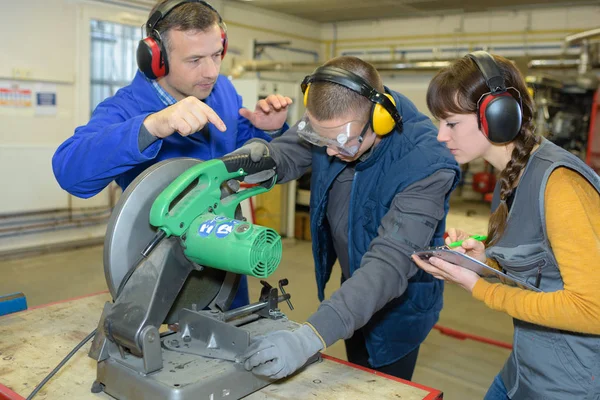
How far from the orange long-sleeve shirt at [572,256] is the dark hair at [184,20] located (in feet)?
3.37

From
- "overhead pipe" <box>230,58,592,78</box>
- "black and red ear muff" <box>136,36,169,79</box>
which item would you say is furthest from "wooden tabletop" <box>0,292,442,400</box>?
"overhead pipe" <box>230,58,592,78</box>

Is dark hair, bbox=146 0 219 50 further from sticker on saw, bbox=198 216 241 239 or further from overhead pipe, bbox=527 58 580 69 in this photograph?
overhead pipe, bbox=527 58 580 69

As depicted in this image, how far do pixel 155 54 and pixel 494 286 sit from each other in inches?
42.9

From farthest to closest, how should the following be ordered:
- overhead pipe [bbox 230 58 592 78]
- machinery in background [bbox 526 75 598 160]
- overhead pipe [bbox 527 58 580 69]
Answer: overhead pipe [bbox 230 58 592 78] < overhead pipe [bbox 527 58 580 69] < machinery in background [bbox 526 75 598 160]

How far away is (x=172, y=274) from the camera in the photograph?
1.14 m

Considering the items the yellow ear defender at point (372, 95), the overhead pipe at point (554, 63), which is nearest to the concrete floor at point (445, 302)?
the yellow ear defender at point (372, 95)

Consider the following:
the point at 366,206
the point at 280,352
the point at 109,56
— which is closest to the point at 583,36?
the point at 109,56

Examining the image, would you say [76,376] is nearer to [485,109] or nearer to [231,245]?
[231,245]

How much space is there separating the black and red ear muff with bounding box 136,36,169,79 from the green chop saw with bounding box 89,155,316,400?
43 cm

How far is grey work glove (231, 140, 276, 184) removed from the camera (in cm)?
134

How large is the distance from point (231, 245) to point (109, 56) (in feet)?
17.3

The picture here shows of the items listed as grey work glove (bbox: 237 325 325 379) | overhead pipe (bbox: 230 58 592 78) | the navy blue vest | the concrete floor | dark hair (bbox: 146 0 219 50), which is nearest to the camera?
grey work glove (bbox: 237 325 325 379)

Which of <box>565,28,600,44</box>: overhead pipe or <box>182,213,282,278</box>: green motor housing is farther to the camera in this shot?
<box>565,28,600,44</box>: overhead pipe

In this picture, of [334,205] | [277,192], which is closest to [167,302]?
[334,205]
